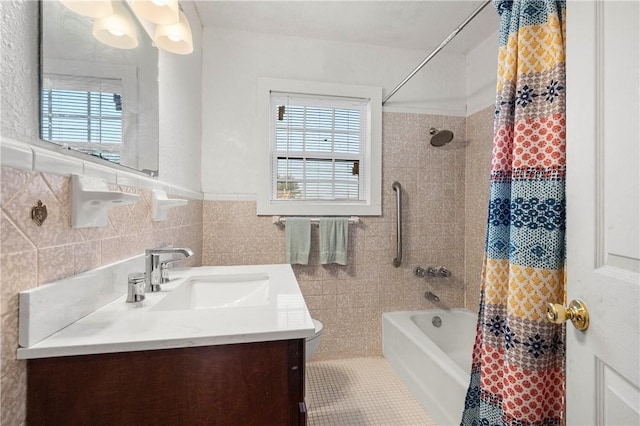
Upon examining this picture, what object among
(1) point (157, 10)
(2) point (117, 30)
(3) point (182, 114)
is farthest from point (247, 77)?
(2) point (117, 30)

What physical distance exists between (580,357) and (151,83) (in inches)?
65.1

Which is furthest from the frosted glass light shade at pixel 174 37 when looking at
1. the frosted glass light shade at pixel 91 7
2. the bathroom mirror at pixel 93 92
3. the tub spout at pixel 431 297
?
the tub spout at pixel 431 297

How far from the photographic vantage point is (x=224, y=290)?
1225 mm

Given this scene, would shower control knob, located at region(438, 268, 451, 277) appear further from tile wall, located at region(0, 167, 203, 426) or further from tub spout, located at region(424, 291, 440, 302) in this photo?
tile wall, located at region(0, 167, 203, 426)

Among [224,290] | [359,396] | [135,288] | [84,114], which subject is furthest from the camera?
[359,396]

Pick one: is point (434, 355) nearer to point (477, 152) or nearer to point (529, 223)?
point (529, 223)

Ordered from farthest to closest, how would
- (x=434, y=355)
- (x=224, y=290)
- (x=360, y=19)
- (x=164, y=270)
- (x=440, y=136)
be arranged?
(x=440, y=136) → (x=360, y=19) → (x=434, y=355) → (x=224, y=290) → (x=164, y=270)

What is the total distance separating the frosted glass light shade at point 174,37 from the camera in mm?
1162

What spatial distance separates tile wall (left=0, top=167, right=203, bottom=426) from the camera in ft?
1.69

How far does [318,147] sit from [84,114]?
161 centimetres

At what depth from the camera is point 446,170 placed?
2.30m

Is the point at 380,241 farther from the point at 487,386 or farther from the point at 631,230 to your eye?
the point at 631,230

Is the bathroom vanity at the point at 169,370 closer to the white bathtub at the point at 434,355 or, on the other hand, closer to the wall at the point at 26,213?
the wall at the point at 26,213

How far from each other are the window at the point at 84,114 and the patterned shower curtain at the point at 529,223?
1252mm
